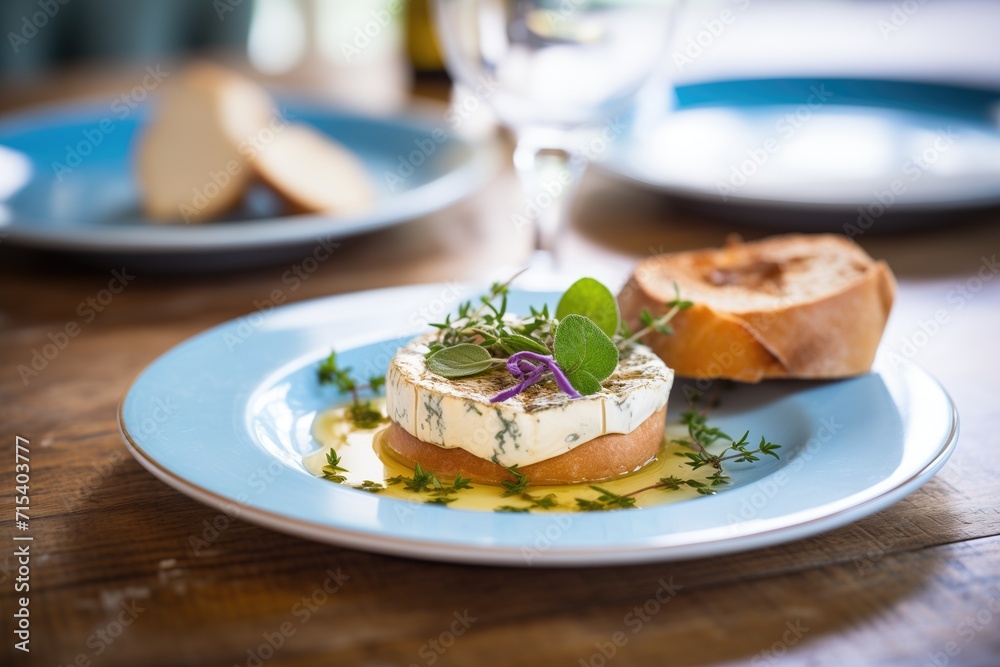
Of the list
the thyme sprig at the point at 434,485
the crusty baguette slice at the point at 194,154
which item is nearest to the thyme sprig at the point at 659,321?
the thyme sprig at the point at 434,485

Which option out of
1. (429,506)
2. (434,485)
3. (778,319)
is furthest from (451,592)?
(778,319)

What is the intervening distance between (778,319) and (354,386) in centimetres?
53

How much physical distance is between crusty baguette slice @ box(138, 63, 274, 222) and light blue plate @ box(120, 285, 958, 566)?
0.69 m

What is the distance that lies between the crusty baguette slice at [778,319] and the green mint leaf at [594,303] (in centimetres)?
12

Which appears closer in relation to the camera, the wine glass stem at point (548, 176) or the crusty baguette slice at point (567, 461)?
the crusty baguette slice at point (567, 461)

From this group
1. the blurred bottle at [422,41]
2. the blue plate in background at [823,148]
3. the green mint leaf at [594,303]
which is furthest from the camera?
the blurred bottle at [422,41]

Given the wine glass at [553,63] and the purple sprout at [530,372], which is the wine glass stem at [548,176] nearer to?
the wine glass at [553,63]

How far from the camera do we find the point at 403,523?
2.67ft

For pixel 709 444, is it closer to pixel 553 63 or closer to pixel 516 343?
pixel 516 343

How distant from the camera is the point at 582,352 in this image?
103cm

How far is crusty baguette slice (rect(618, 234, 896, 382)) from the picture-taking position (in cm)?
120

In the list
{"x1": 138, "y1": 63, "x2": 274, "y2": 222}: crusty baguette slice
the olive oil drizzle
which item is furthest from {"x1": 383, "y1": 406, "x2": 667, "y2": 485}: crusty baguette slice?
{"x1": 138, "y1": 63, "x2": 274, "y2": 222}: crusty baguette slice

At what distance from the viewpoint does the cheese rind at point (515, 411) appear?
39.4 inches

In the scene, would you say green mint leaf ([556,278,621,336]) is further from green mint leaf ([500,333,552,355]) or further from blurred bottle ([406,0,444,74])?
blurred bottle ([406,0,444,74])
